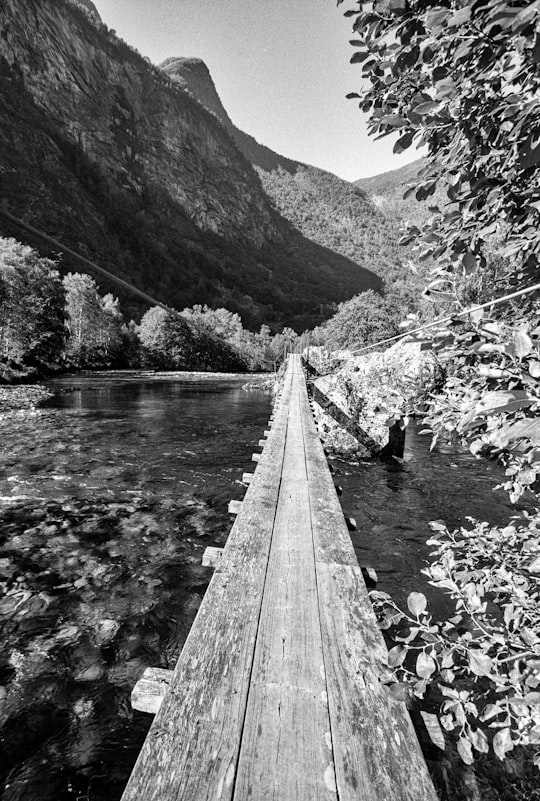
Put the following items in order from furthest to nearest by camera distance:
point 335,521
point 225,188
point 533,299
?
point 225,188
point 335,521
point 533,299

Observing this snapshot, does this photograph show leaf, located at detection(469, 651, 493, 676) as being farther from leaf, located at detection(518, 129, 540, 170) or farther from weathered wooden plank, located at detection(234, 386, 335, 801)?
leaf, located at detection(518, 129, 540, 170)

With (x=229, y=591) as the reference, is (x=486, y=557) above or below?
above

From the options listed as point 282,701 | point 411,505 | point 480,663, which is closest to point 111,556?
point 282,701

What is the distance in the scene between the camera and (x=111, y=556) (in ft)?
16.5

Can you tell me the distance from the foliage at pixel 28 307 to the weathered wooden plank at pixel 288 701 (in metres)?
33.1

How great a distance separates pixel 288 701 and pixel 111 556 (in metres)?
4.07

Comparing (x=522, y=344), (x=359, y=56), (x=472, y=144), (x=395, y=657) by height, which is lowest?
(x=395, y=657)

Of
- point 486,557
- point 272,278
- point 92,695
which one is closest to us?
point 486,557

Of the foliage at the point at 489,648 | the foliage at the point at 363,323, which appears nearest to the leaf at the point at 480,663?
the foliage at the point at 489,648

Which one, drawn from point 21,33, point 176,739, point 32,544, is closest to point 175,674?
point 176,739

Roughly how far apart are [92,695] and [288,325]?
135649 mm

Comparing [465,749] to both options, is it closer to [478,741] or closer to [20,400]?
[478,741]

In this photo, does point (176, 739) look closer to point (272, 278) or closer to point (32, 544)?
point (32, 544)

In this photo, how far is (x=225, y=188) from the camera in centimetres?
19975
